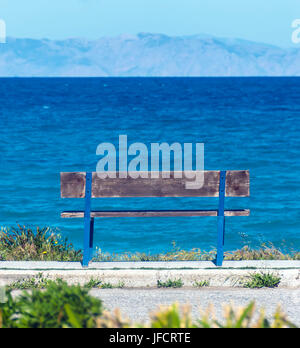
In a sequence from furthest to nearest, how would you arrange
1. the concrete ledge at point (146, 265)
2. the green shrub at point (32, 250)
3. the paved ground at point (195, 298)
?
the green shrub at point (32, 250) → the concrete ledge at point (146, 265) → the paved ground at point (195, 298)

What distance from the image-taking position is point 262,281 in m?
6.69

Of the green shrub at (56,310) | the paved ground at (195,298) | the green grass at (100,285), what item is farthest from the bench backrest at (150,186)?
the green shrub at (56,310)

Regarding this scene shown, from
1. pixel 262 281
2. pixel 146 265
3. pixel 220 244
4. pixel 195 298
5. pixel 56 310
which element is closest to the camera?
pixel 56 310

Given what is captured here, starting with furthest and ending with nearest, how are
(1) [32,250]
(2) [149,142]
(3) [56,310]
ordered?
(2) [149,142] < (1) [32,250] < (3) [56,310]

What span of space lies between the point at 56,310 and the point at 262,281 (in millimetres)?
3327

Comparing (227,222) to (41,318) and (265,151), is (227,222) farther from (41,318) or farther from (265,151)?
(265,151)

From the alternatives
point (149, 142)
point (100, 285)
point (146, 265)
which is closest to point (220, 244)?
point (146, 265)

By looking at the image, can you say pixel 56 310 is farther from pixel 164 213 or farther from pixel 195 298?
pixel 164 213

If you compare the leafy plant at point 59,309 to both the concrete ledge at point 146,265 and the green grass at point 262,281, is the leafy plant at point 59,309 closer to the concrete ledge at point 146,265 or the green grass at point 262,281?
the concrete ledge at point 146,265

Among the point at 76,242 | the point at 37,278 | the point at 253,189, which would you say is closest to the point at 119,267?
the point at 37,278

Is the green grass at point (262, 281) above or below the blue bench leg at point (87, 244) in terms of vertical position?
below

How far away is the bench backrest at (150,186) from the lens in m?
6.90

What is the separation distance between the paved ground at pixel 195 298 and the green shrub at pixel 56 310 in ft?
6.20

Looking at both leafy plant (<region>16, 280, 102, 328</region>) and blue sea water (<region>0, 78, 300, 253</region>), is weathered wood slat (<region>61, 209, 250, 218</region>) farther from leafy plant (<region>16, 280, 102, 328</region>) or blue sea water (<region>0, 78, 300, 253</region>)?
leafy plant (<region>16, 280, 102, 328</region>)
